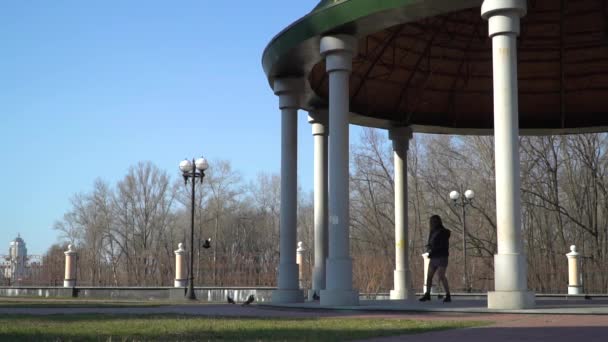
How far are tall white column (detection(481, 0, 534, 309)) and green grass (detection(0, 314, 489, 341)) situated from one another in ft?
9.35

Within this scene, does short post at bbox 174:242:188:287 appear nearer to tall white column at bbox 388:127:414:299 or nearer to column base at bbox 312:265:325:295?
tall white column at bbox 388:127:414:299

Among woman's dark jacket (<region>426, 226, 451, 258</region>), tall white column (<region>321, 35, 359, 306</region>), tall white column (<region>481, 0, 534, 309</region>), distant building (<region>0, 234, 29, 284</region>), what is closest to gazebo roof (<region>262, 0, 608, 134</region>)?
tall white column (<region>321, 35, 359, 306</region>)

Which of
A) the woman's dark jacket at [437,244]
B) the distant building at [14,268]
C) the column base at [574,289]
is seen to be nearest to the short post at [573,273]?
the column base at [574,289]

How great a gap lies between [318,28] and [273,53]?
7.66 ft

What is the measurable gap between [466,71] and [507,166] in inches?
469

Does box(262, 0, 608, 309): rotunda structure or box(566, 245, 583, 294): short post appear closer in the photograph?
box(262, 0, 608, 309): rotunda structure

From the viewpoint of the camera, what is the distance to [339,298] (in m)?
16.2

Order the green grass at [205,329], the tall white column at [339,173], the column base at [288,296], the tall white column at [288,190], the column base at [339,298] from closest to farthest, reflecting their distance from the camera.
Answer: the green grass at [205,329], the column base at [339,298], the tall white column at [339,173], the column base at [288,296], the tall white column at [288,190]

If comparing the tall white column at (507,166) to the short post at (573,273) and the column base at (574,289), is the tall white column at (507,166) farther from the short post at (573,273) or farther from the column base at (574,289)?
the column base at (574,289)

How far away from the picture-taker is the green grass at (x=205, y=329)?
865 centimetres

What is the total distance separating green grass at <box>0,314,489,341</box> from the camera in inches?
340

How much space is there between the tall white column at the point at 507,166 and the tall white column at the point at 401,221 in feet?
32.1

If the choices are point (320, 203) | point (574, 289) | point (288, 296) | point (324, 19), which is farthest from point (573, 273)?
point (324, 19)

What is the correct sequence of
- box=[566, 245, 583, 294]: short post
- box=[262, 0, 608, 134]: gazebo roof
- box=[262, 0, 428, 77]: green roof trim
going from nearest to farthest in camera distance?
box=[262, 0, 428, 77]: green roof trim
box=[262, 0, 608, 134]: gazebo roof
box=[566, 245, 583, 294]: short post
